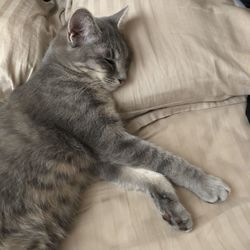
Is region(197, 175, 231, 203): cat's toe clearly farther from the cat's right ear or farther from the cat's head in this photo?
the cat's right ear

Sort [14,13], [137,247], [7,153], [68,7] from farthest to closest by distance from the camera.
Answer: [68,7]
[14,13]
[7,153]
[137,247]

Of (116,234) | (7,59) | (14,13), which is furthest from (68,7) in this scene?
(116,234)

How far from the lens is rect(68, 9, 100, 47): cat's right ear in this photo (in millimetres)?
1178

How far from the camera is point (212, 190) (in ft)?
3.48

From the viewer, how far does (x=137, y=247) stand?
3.26 ft

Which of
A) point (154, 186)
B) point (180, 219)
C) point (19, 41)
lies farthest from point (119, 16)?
point (180, 219)

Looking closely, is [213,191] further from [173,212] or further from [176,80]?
[176,80]

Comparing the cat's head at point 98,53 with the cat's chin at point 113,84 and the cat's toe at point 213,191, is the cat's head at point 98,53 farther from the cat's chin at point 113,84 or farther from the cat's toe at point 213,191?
the cat's toe at point 213,191

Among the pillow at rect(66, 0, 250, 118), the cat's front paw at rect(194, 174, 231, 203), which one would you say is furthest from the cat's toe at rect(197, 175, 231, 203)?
the pillow at rect(66, 0, 250, 118)

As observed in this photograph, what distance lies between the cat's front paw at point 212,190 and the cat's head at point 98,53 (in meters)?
0.46

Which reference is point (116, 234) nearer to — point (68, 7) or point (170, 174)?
point (170, 174)

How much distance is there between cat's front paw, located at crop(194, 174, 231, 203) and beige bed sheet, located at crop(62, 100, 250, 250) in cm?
2

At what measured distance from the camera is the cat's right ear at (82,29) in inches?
46.4

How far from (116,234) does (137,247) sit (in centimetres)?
8
